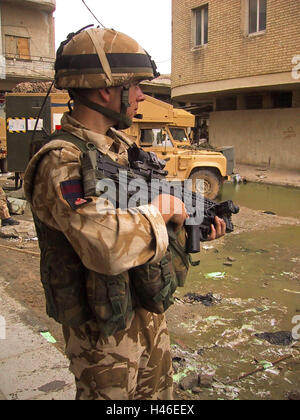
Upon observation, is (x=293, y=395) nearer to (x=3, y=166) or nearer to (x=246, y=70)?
(x=246, y=70)

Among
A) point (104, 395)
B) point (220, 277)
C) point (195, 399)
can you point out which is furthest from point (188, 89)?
point (104, 395)

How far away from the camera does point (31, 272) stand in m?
4.73

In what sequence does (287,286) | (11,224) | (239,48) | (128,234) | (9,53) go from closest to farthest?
1. (128,234)
2. (287,286)
3. (11,224)
4. (239,48)
5. (9,53)

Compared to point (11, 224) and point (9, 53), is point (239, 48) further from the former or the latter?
point (9, 53)

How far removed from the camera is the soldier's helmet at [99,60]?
53.6 inches

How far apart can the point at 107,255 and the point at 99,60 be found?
66 cm

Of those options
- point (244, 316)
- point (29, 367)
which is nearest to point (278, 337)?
point (244, 316)

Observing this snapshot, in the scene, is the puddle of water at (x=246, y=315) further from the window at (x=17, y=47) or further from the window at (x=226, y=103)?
the window at (x=17, y=47)

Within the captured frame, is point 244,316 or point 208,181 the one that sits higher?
point 208,181

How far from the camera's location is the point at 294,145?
1380cm

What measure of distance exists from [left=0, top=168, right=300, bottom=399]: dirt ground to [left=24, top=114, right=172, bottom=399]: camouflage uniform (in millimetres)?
1224

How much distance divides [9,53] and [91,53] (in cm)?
2108

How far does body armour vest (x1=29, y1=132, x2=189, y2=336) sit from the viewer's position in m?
1.32

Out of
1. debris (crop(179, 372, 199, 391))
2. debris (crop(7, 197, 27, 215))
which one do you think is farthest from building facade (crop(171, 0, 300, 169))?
debris (crop(179, 372, 199, 391))
